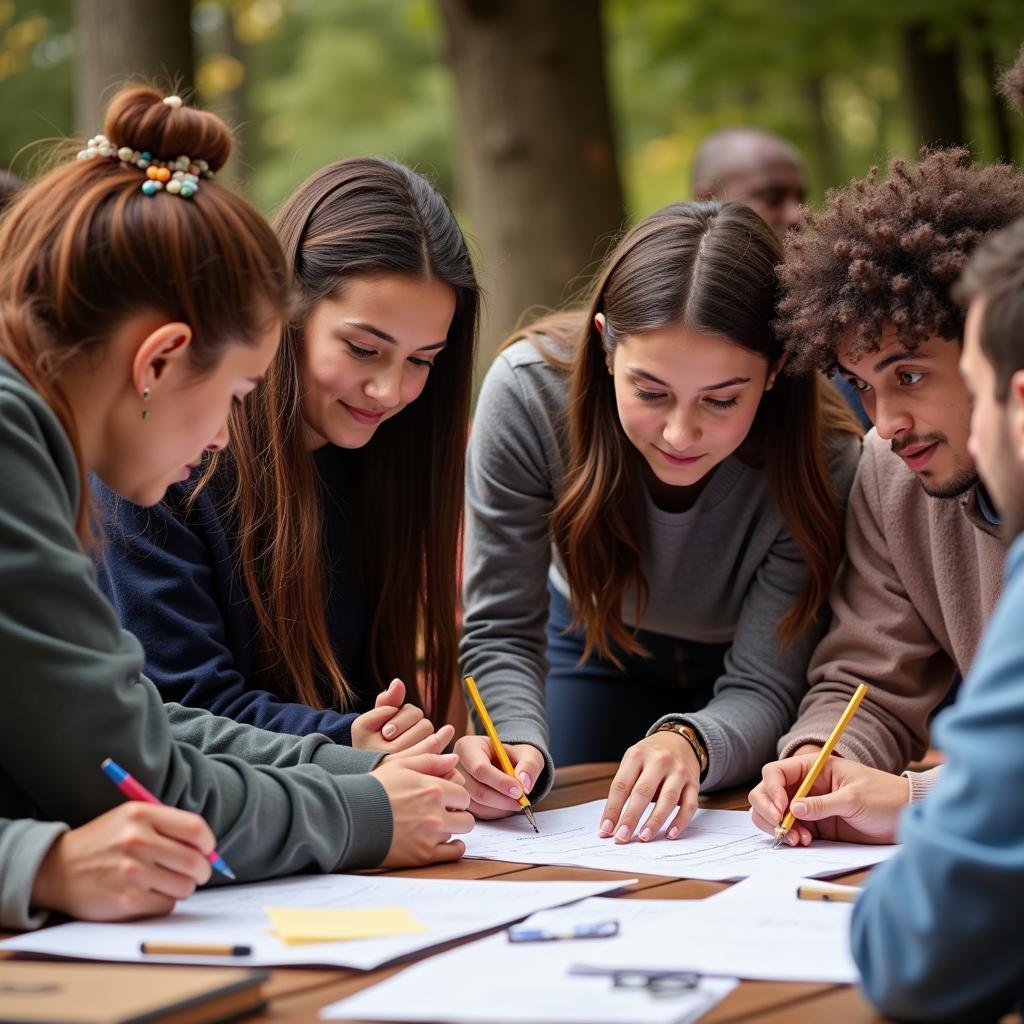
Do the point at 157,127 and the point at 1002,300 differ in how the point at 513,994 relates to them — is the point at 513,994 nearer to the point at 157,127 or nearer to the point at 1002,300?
the point at 1002,300

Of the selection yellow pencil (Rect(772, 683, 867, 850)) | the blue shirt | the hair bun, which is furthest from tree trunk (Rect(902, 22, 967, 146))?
the blue shirt

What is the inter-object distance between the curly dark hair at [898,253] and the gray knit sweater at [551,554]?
0.42 metres

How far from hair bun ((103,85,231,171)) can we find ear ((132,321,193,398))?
23 cm

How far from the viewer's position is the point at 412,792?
5.91 ft

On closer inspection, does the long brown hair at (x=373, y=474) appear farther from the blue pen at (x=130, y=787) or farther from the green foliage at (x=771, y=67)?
the green foliage at (x=771, y=67)

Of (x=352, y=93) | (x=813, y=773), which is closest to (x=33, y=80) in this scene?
(x=352, y=93)

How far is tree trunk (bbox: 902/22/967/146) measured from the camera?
731 cm

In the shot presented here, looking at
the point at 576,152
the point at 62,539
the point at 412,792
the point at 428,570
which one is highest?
the point at 576,152

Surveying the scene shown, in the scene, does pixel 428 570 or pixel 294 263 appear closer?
pixel 294 263

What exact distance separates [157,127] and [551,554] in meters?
1.17

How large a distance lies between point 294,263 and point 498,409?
1.61 feet

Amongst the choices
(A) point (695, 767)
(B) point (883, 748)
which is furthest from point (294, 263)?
(B) point (883, 748)

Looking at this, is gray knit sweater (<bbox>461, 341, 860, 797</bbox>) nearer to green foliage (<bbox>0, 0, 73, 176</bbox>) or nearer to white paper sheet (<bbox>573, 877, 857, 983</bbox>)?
white paper sheet (<bbox>573, 877, 857, 983</bbox>)

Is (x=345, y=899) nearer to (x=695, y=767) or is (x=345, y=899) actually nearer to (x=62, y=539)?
(x=62, y=539)
